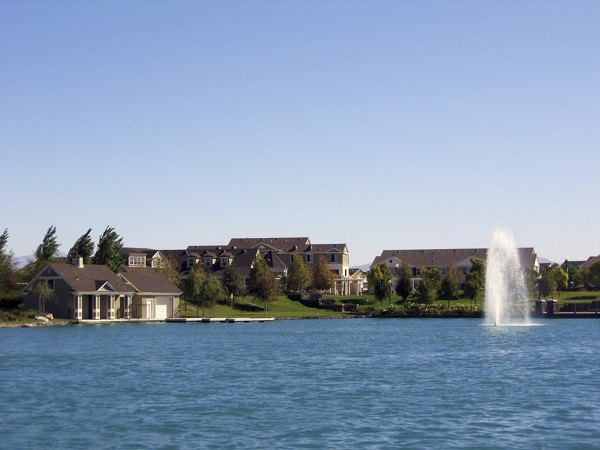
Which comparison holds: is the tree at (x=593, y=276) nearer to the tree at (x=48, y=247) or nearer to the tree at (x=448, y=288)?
the tree at (x=448, y=288)

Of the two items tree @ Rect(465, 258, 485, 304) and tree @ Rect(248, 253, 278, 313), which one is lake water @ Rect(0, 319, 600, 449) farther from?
tree @ Rect(465, 258, 485, 304)

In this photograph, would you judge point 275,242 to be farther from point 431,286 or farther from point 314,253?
point 431,286

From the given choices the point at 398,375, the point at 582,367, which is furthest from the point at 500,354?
the point at 398,375

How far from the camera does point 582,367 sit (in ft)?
159

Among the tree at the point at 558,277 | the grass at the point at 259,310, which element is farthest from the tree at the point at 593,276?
the grass at the point at 259,310

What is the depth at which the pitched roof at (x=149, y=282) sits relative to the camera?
10781 cm

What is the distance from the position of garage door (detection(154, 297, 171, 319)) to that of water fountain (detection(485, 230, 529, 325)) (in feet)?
124

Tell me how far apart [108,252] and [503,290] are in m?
50.2

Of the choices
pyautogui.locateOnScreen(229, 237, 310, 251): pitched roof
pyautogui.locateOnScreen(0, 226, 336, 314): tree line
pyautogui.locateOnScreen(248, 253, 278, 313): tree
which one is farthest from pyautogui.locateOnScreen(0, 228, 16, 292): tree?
pyautogui.locateOnScreen(229, 237, 310, 251): pitched roof

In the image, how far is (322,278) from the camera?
491 ft

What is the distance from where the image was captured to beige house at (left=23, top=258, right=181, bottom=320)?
9806cm

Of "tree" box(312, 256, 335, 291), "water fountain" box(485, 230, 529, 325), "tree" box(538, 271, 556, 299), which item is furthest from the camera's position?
"tree" box(312, 256, 335, 291)

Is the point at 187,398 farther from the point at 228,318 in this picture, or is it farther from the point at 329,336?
the point at 228,318

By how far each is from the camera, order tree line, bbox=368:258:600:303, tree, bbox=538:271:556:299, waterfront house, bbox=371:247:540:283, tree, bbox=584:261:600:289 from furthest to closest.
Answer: waterfront house, bbox=371:247:540:283
tree, bbox=584:261:600:289
tree, bbox=538:271:556:299
tree line, bbox=368:258:600:303
